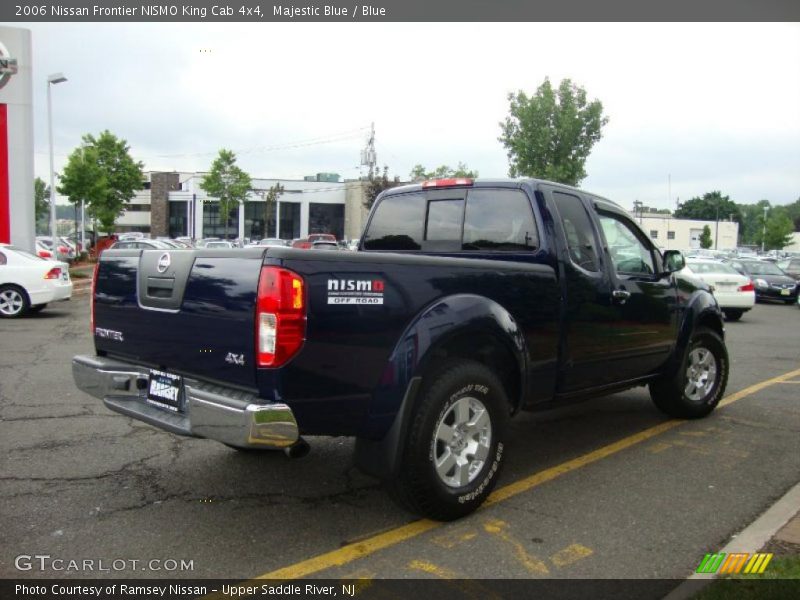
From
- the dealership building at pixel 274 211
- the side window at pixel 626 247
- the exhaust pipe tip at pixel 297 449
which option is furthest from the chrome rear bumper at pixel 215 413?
the dealership building at pixel 274 211

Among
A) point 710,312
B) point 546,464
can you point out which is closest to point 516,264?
point 546,464

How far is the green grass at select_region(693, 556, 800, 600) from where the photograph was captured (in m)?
2.86

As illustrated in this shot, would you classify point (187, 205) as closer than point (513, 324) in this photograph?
No

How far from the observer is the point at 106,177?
36.8m

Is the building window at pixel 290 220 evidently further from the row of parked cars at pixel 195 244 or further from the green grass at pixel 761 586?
the green grass at pixel 761 586

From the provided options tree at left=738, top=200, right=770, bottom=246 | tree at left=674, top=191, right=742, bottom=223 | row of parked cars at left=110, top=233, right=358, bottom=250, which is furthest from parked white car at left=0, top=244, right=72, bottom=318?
tree at left=738, top=200, right=770, bottom=246

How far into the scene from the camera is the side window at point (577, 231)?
15.7 ft

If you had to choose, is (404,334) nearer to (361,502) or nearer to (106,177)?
(361,502)

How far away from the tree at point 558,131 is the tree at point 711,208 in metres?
101

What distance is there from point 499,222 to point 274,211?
71.0 meters

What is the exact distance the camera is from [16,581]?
119 inches

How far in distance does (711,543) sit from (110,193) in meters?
38.8

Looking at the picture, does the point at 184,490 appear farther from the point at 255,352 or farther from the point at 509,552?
the point at 509,552

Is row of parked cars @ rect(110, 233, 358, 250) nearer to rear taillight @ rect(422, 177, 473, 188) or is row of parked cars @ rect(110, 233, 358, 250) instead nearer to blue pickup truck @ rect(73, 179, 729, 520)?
rear taillight @ rect(422, 177, 473, 188)
